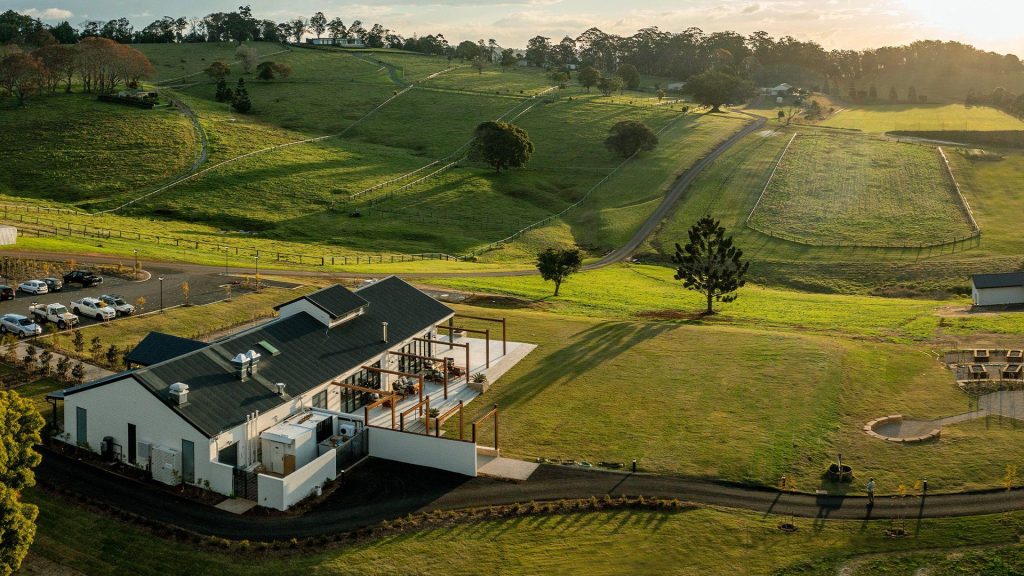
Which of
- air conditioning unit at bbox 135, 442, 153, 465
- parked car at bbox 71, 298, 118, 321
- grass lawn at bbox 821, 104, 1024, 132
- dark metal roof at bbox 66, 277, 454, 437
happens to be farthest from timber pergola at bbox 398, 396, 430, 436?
grass lawn at bbox 821, 104, 1024, 132

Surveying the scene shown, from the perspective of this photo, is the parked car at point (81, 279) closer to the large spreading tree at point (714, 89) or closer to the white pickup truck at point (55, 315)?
the white pickup truck at point (55, 315)

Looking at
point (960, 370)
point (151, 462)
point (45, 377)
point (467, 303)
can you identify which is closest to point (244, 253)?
point (467, 303)

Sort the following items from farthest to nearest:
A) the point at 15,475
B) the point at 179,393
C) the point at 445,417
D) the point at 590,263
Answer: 1. the point at 590,263
2. the point at 445,417
3. the point at 179,393
4. the point at 15,475

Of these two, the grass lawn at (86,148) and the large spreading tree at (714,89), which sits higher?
the large spreading tree at (714,89)

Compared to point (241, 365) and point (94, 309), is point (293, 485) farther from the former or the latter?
point (94, 309)

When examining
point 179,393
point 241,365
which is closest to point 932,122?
point 241,365

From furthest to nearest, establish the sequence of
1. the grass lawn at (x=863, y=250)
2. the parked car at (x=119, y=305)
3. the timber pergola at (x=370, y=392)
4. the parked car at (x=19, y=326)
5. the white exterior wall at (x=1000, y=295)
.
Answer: the grass lawn at (x=863, y=250)
the white exterior wall at (x=1000, y=295)
the parked car at (x=119, y=305)
the parked car at (x=19, y=326)
the timber pergola at (x=370, y=392)

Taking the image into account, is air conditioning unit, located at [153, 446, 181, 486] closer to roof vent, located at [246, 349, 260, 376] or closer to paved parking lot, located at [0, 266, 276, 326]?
roof vent, located at [246, 349, 260, 376]

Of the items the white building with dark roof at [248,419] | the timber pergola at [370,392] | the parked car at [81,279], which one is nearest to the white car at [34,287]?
the parked car at [81,279]
